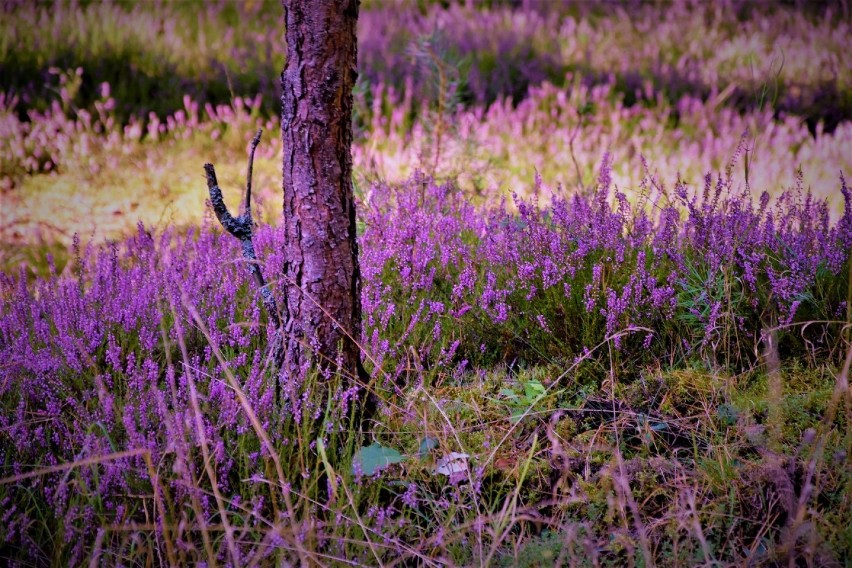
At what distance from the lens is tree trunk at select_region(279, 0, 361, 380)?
7.11ft

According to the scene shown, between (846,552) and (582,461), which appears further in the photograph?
(582,461)

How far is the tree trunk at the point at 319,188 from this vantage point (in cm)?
217

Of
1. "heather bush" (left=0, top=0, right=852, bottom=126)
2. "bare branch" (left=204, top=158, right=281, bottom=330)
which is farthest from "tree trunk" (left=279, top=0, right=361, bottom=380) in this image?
"heather bush" (left=0, top=0, right=852, bottom=126)

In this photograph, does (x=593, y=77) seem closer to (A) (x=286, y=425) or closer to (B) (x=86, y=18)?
(B) (x=86, y=18)

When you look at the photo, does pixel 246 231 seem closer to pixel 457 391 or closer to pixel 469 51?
pixel 457 391

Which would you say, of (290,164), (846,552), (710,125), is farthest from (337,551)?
(710,125)

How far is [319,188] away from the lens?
2229 millimetres

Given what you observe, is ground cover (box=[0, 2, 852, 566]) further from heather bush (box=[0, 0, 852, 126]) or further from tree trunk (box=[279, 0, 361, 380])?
heather bush (box=[0, 0, 852, 126])

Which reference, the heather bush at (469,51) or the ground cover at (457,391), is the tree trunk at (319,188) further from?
the heather bush at (469,51)

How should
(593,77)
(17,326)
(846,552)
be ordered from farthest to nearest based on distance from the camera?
(593,77) < (17,326) < (846,552)

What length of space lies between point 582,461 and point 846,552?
0.74 metres

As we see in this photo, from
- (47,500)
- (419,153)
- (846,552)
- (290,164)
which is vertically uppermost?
(290,164)

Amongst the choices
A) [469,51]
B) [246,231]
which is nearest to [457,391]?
[246,231]

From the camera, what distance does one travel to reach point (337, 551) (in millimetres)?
1888
